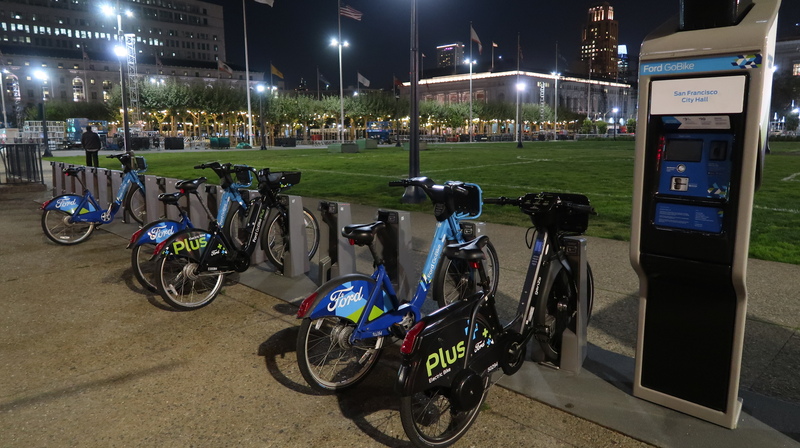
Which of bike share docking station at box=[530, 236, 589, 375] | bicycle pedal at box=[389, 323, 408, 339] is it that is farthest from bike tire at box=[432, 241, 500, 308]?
bicycle pedal at box=[389, 323, 408, 339]

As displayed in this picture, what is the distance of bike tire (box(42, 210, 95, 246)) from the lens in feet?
26.8

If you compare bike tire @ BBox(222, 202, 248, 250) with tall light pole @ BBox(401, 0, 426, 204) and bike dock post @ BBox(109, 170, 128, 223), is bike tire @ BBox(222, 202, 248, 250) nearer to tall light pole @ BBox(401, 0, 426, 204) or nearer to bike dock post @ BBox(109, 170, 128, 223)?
bike dock post @ BBox(109, 170, 128, 223)

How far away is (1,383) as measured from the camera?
3.87 meters

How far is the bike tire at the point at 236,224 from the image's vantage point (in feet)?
20.5

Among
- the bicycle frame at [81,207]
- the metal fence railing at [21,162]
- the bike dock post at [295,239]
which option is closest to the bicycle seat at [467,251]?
the bike dock post at [295,239]

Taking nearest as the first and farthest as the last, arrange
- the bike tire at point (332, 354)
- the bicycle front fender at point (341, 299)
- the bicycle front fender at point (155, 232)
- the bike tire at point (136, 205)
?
1. the bicycle front fender at point (341, 299)
2. the bike tire at point (332, 354)
3. the bicycle front fender at point (155, 232)
4. the bike tire at point (136, 205)

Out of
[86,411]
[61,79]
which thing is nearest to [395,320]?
[86,411]

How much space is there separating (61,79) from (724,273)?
13061 cm

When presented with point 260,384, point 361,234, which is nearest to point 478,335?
point 361,234

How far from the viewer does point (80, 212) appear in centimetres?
820

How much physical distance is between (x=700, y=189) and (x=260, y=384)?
2888 millimetres

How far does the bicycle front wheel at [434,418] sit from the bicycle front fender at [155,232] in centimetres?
375

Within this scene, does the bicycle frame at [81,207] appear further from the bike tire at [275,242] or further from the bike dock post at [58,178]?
the bike dock post at [58,178]

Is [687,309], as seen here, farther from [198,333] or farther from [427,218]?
[427,218]
